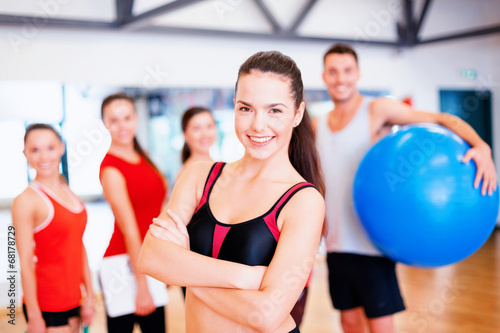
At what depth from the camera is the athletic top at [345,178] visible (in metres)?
2.32

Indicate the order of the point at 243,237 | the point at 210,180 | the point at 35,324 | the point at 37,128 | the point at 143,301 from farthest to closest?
the point at 143,301 → the point at 37,128 → the point at 35,324 → the point at 210,180 → the point at 243,237

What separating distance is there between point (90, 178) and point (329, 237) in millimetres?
4263

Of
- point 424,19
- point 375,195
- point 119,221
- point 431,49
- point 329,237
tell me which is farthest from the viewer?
point 431,49

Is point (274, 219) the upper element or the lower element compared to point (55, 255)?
upper

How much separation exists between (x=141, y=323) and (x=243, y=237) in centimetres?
124

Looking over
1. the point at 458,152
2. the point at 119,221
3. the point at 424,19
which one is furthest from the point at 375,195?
the point at 424,19

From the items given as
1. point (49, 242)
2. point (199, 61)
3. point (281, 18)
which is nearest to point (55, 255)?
point (49, 242)

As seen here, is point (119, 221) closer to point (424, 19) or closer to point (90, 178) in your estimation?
point (90, 178)

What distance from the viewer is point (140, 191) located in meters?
2.29

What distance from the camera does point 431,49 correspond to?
22.3 feet

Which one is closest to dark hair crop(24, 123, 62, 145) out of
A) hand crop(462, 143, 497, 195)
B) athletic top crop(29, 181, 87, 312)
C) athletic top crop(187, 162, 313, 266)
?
athletic top crop(29, 181, 87, 312)

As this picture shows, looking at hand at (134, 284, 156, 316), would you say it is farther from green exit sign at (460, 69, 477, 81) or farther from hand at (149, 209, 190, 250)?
green exit sign at (460, 69, 477, 81)

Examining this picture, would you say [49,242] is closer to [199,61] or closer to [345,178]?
[345,178]

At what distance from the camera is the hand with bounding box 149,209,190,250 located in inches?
54.9
